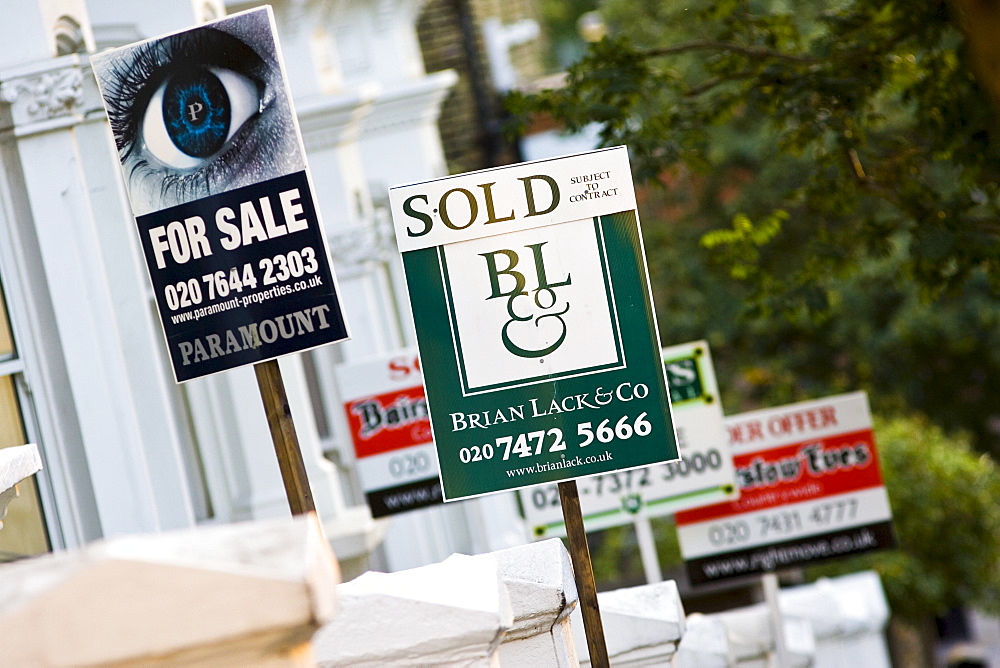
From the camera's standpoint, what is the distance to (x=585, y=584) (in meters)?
3.91

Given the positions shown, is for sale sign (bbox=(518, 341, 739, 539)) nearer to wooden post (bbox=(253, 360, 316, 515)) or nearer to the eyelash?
wooden post (bbox=(253, 360, 316, 515))

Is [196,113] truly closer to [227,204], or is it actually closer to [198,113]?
[198,113]

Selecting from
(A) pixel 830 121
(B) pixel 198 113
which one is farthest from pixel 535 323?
(A) pixel 830 121

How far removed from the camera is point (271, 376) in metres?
3.97

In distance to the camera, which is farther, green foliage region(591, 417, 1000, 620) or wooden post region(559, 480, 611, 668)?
green foliage region(591, 417, 1000, 620)

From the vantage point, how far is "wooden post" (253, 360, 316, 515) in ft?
12.8

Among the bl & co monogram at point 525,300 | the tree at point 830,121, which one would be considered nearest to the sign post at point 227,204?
the bl & co monogram at point 525,300

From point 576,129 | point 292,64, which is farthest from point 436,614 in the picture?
point 292,64

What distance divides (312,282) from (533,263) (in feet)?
2.22

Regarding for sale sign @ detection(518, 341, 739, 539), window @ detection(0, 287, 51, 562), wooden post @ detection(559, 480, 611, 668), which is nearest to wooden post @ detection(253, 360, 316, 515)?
wooden post @ detection(559, 480, 611, 668)

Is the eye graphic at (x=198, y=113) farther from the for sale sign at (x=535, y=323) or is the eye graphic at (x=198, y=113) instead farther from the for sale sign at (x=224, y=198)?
the for sale sign at (x=535, y=323)

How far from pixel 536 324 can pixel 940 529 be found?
1414 cm

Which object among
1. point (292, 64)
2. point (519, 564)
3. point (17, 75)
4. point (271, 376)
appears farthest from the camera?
point (292, 64)

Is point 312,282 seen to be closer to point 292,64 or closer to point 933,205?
point 933,205
